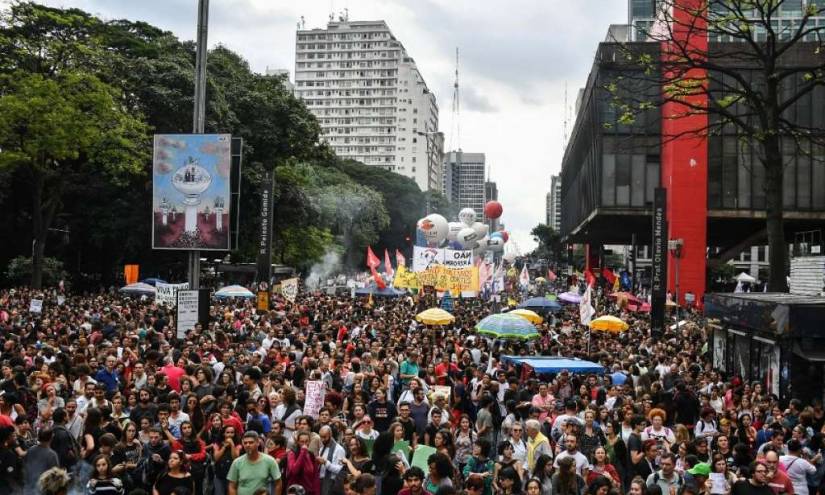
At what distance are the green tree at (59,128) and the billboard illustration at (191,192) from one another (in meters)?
17.7

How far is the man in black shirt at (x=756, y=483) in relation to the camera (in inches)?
336

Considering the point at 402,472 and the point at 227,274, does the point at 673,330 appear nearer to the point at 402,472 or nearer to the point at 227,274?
the point at 402,472

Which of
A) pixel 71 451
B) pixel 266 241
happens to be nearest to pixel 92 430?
pixel 71 451

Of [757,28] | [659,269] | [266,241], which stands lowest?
[659,269]

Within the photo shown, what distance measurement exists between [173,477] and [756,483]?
542 centimetres

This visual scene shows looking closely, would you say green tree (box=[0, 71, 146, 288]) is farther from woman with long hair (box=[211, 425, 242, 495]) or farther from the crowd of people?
woman with long hair (box=[211, 425, 242, 495])

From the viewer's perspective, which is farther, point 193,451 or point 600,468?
point 193,451

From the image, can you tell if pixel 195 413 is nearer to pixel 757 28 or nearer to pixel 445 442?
pixel 445 442

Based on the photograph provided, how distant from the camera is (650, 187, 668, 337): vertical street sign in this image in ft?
82.7

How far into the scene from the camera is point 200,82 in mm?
19688

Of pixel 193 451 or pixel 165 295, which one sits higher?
pixel 165 295

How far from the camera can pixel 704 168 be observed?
44719mm

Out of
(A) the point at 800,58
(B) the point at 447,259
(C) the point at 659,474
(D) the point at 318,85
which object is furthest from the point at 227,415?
(D) the point at 318,85

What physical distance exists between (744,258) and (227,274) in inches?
2686
